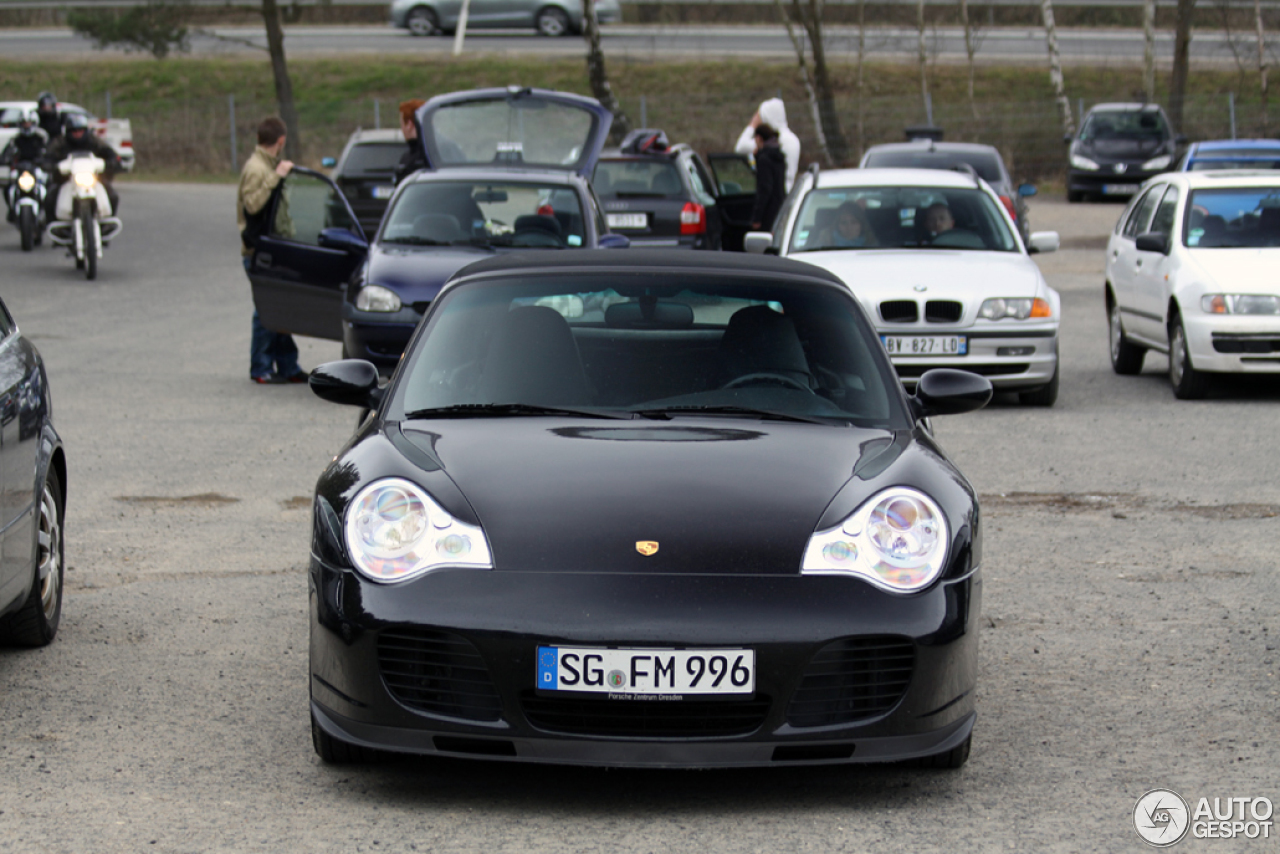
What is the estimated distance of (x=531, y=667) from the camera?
13.5 ft

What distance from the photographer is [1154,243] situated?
13172 millimetres

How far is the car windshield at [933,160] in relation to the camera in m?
21.9

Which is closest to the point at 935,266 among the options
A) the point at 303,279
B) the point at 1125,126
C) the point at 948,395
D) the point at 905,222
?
the point at 905,222

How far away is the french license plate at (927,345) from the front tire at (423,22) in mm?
45726

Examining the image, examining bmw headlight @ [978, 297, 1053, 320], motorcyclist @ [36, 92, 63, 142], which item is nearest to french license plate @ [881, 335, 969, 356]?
bmw headlight @ [978, 297, 1053, 320]

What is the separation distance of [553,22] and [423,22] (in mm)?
4347

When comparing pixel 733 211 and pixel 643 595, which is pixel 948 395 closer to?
pixel 643 595

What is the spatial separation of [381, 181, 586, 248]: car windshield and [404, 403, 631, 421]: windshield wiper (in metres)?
7.63

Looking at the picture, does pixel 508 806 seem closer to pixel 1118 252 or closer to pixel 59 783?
pixel 59 783

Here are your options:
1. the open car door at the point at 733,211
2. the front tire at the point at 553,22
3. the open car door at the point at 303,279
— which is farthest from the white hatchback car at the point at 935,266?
the front tire at the point at 553,22

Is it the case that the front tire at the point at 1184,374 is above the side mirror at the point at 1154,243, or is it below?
below

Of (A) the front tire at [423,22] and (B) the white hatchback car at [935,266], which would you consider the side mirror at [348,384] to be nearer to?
(B) the white hatchback car at [935,266]

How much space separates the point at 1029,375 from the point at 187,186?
3096 cm

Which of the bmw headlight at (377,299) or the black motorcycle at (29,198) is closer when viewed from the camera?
the bmw headlight at (377,299)
